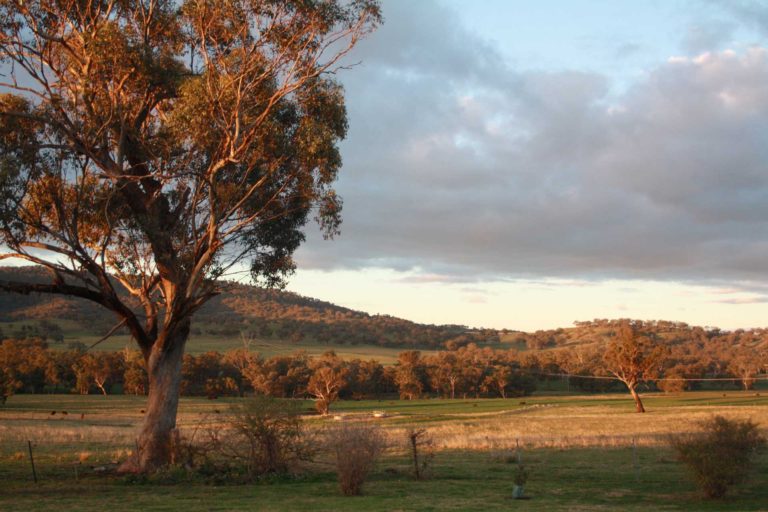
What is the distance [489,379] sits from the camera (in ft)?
331

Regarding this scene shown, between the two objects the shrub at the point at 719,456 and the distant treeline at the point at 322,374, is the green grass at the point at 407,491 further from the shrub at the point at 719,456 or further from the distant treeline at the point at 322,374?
the distant treeline at the point at 322,374

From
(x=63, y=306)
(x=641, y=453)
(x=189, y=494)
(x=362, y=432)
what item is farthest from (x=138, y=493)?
(x=63, y=306)

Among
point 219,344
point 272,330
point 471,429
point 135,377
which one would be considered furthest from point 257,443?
point 272,330

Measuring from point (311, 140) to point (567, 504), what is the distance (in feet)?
41.4

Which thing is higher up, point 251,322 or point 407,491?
point 251,322

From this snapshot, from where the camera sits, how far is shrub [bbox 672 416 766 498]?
17828mm

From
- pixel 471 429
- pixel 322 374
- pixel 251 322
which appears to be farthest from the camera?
pixel 251 322

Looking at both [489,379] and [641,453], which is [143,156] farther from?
[489,379]

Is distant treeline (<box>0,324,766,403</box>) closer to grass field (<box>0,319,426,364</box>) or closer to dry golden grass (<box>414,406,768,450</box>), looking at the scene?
grass field (<box>0,319,426,364</box>)

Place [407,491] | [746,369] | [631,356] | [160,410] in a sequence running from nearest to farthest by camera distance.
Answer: [407,491]
[160,410]
[631,356]
[746,369]

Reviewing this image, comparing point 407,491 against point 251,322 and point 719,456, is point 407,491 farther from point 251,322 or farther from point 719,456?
point 251,322

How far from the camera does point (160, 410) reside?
21531 mm

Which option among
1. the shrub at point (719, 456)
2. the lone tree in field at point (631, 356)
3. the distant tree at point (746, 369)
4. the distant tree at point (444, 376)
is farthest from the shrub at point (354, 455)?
the distant tree at point (746, 369)

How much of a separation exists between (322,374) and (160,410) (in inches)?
2002
